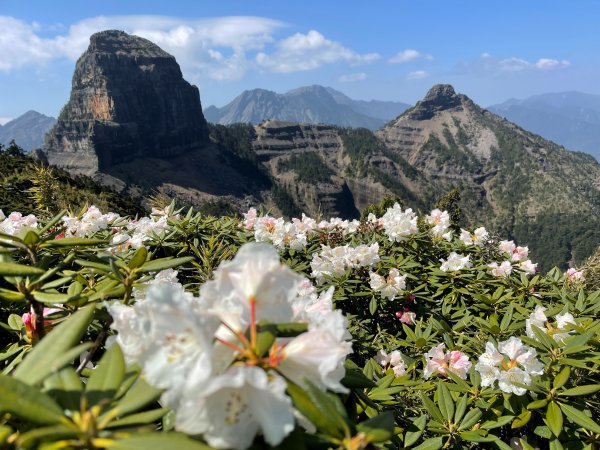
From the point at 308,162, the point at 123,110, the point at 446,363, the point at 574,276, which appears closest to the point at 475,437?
the point at 446,363

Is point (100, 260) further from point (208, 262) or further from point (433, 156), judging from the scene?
point (433, 156)

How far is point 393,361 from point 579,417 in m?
1.09

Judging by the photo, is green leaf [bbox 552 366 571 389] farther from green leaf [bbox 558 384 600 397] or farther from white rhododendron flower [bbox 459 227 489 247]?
white rhododendron flower [bbox 459 227 489 247]

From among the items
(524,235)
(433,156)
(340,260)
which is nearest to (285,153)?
(433,156)

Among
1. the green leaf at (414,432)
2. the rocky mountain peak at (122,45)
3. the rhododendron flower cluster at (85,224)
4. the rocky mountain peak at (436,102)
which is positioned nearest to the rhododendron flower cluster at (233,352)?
the green leaf at (414,432)

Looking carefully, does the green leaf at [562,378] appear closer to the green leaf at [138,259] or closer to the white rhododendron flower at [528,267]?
the green leaf at [138,259]

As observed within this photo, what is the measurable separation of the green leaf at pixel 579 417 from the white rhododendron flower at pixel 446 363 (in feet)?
1.93

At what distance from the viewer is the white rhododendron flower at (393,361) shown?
2.67 metres

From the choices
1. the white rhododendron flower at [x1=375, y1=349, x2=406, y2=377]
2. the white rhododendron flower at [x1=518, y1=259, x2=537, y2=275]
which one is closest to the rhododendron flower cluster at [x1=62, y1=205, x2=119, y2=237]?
the white rhododendron flower at [x1=375, y1=349, x2=406, y2=377]

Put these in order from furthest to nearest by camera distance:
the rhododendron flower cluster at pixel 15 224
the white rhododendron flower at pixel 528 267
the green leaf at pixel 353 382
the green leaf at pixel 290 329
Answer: the white rhododendron flower at pixel 528 267 < the rhododendron flower cluster at pixel 15 224 < the green leaf at pixel 353 382 < the green leaf at pixel 290 329

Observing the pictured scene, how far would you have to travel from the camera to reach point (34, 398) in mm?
832

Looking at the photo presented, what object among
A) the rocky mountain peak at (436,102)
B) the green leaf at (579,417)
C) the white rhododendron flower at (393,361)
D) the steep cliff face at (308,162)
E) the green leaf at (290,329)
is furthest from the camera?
the rocky mountain peak at (436,102)

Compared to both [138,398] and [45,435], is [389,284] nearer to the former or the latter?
[138,398]

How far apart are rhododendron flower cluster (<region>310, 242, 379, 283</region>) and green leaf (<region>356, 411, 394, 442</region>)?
2.30m
